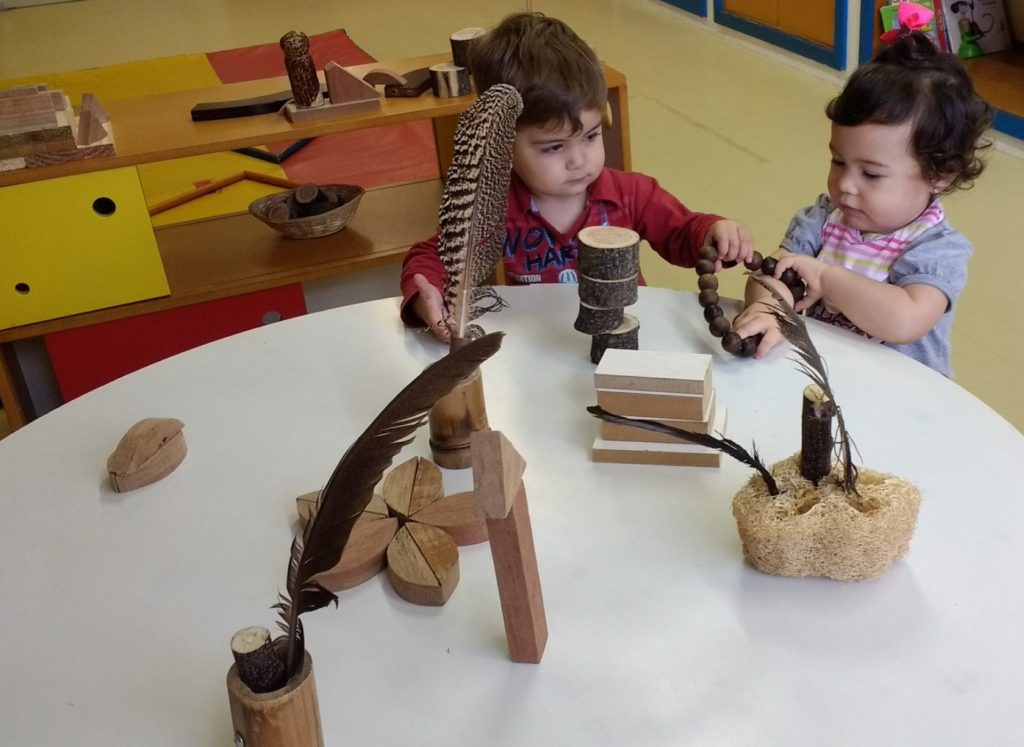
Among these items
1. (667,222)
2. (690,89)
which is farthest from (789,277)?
(690,89)

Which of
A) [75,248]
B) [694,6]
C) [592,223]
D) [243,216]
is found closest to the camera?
[592,223]

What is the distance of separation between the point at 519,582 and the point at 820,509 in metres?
0.27

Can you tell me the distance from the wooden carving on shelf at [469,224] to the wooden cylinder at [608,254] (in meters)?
0.11

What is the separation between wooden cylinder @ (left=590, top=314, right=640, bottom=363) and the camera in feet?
4.34

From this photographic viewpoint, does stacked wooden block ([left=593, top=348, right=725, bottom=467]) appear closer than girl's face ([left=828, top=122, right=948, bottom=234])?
Yes

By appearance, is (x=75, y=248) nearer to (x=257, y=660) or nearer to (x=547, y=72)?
(x=547, y=72)

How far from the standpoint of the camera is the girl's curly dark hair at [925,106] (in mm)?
1473

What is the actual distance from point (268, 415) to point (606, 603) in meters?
0.53

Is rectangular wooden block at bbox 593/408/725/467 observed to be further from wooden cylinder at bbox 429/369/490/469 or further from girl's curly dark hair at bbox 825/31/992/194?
girl's curly dark hair at bbox 825/31/992/194

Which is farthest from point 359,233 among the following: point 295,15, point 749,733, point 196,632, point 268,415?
point 295,15

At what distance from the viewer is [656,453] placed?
117cm

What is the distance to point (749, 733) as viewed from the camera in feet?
2.80

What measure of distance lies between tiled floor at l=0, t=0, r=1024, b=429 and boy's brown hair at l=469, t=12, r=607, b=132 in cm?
65

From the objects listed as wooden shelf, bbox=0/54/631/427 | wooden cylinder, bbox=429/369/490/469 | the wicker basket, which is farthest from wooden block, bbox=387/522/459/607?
the wicker basket
